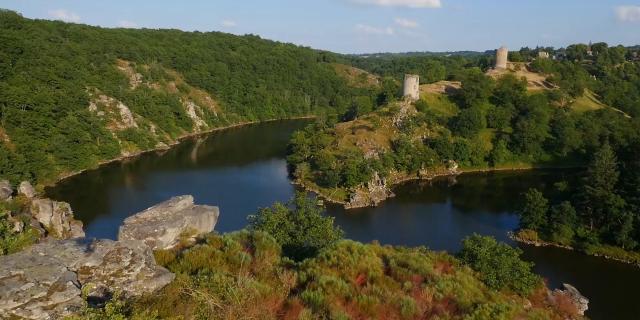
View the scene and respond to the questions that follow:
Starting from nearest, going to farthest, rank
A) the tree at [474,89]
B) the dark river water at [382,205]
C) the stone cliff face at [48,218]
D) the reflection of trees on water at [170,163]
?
the stone cliff face at [48,218] < the dark river water at [382,205] < the reflection of trees on water at [170,163] < the tree at [474,89]

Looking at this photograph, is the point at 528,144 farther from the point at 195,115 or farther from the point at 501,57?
the point at 195,115

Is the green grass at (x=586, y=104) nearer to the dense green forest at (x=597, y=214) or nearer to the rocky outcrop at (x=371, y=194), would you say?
the dense green forest at (x=597, y=214)

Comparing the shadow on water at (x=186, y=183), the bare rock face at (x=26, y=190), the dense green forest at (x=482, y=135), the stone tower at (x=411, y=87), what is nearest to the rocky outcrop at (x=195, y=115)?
the shadow on water at (x=186, y=183)

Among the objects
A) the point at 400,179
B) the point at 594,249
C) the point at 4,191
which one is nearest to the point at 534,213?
the point at 594,249

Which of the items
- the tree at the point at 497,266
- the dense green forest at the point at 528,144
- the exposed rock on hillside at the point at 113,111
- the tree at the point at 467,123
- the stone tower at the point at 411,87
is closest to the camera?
the tree at the point at 497,266

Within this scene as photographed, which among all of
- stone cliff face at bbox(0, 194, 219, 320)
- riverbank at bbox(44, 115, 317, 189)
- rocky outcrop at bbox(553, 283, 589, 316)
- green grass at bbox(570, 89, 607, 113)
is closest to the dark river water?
riverbank at bbox(44, 115, 317, 189)

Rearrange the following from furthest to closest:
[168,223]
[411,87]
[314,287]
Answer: [411,87]
[168,223]
[314,287]

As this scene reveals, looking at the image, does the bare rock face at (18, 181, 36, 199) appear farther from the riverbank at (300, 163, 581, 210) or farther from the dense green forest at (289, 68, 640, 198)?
the dense green forest at (289, 68, 640, 198)
